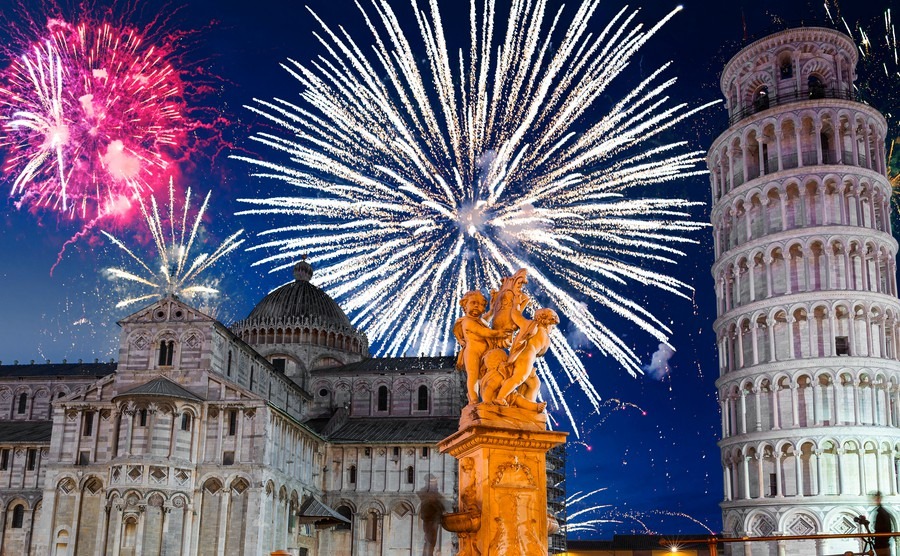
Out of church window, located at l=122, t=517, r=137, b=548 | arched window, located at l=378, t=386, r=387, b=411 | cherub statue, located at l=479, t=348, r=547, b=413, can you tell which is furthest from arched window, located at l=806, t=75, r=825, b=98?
cherub statue, located at l=479, t=348, r=547, b=413

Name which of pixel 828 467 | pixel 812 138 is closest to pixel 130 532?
pixel 828 467

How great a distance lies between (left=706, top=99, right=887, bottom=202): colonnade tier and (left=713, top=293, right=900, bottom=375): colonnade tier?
28.3ft

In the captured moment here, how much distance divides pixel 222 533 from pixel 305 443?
10939 mm

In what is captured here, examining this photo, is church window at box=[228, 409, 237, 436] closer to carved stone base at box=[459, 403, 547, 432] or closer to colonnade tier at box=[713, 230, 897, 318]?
colonnade tier at box=[713, 230, 897, 318]

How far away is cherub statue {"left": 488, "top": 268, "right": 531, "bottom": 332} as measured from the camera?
46.8 ft

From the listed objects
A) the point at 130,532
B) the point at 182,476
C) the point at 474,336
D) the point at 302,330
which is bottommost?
the point at 130,532

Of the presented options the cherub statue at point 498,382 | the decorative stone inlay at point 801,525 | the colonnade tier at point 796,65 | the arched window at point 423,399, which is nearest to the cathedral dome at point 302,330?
the arched window at point 423,399

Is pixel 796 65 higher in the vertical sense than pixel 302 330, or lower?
higher

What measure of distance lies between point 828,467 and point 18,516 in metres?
54.7

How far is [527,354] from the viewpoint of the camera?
13.7m

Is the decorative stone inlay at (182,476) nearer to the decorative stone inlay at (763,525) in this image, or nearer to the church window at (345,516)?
the church window at (345,516)

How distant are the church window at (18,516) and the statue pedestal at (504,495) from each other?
6101 cm

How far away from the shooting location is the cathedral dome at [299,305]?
3135 inches

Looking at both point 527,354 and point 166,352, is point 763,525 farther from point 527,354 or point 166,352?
point 527,354
